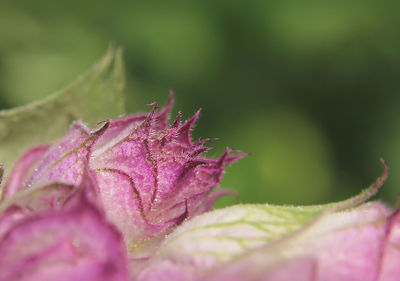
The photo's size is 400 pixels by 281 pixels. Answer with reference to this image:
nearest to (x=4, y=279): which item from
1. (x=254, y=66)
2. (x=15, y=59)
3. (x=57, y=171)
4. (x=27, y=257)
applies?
(x=27, y=257)

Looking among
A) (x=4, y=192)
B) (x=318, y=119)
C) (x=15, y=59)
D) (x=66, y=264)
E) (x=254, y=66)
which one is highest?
(x=66, y=264)

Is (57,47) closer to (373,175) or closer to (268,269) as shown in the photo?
(373,175)

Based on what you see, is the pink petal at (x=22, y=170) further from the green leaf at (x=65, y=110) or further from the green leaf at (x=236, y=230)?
the green leaf at (x=236, y=230)

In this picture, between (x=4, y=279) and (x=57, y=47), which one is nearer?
(x=4, y=279)

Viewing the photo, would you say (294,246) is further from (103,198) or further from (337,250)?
(103,198)

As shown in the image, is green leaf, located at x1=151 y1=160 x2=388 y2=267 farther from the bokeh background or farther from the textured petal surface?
the bokeh background

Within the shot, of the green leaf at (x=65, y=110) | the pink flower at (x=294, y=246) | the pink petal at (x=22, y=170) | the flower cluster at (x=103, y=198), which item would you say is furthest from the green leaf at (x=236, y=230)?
the green leaf at (x=65, y=110)

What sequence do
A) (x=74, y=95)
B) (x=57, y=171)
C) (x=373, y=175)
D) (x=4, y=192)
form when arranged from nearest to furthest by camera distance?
(x=57, y=171)
(x=4, y=192)
(x=74, y=95)
(x=373, y=175)

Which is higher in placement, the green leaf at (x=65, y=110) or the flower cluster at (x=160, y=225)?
the flower cluster at (x=160, y=225)
